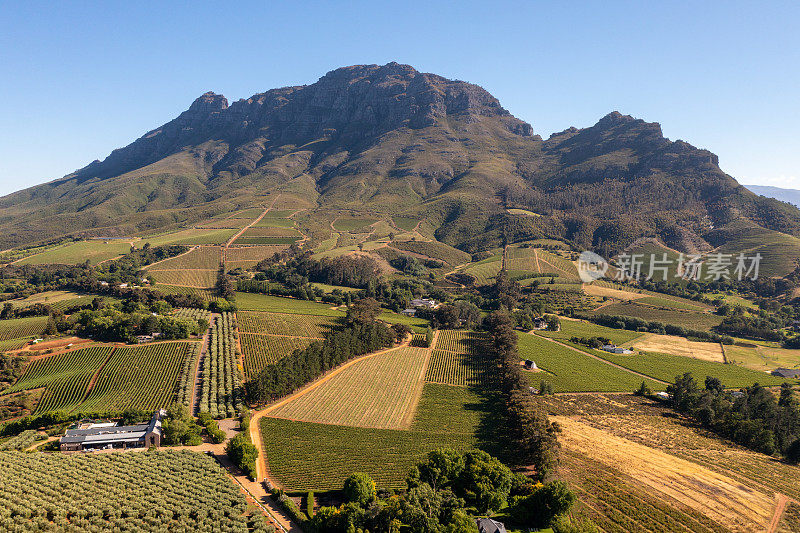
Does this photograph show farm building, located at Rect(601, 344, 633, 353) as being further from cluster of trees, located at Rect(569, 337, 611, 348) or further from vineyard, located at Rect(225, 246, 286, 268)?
vineyard, located at Rect(225, 246, 286, 268)

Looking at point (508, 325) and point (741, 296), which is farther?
point (741, 296)

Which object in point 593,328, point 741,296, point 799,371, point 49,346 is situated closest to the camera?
point 49,346

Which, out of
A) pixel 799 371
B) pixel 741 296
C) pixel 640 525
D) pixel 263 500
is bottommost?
Answer: pixel 263 500

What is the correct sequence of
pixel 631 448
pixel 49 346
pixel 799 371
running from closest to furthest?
pixel 631 448
pixel 49 346
pixel 799 371

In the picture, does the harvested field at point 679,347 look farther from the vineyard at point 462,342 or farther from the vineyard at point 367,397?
the vineyard at point 367,397

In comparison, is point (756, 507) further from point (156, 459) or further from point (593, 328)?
point (593, 328)

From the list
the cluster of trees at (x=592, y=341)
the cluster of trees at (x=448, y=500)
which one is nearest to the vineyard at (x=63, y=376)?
the cluster of trees at (x=448, y=500)

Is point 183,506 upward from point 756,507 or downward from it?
downward

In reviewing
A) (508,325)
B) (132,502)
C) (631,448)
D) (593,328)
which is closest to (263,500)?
(132,502)
